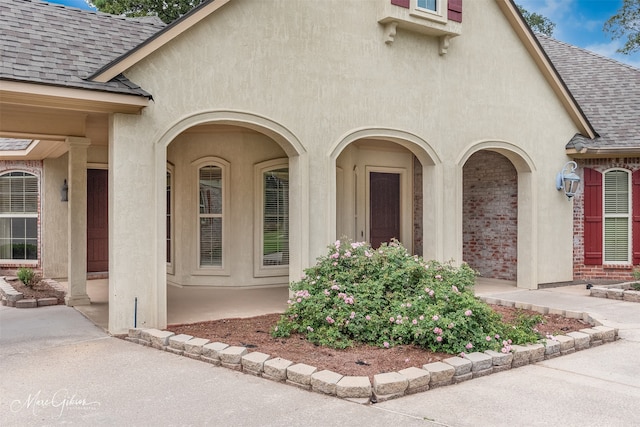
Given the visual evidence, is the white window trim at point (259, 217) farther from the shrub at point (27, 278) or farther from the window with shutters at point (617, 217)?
the window with shutters at point (617, 217)

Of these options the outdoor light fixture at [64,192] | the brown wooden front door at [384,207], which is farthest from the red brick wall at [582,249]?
the outdoor light fixture at [64,192]

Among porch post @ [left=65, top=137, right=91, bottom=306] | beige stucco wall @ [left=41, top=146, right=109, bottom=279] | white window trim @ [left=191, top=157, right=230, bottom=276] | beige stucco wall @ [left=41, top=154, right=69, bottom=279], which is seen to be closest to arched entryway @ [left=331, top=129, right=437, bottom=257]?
white window trim @ [left=191, top=157, right=230, bottom=276]

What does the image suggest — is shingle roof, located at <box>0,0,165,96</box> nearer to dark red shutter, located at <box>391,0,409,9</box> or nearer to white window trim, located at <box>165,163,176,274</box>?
white window trim, located at <box>165,163,176,274</box>

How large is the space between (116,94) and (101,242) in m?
7.22

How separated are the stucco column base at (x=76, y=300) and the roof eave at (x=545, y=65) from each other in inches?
362

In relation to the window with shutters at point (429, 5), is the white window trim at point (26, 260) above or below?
below

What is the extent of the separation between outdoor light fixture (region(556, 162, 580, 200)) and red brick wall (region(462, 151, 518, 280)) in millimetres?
850

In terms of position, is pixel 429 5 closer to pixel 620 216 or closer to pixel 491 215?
pixel 491 215

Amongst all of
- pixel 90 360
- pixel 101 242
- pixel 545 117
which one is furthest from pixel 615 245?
pixel 101 242

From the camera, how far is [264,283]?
9945 millimetres

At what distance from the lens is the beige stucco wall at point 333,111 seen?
6258 mm

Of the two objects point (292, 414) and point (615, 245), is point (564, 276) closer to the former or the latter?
point (615, 245)

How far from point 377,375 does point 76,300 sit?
6.02m

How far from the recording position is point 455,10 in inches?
351
